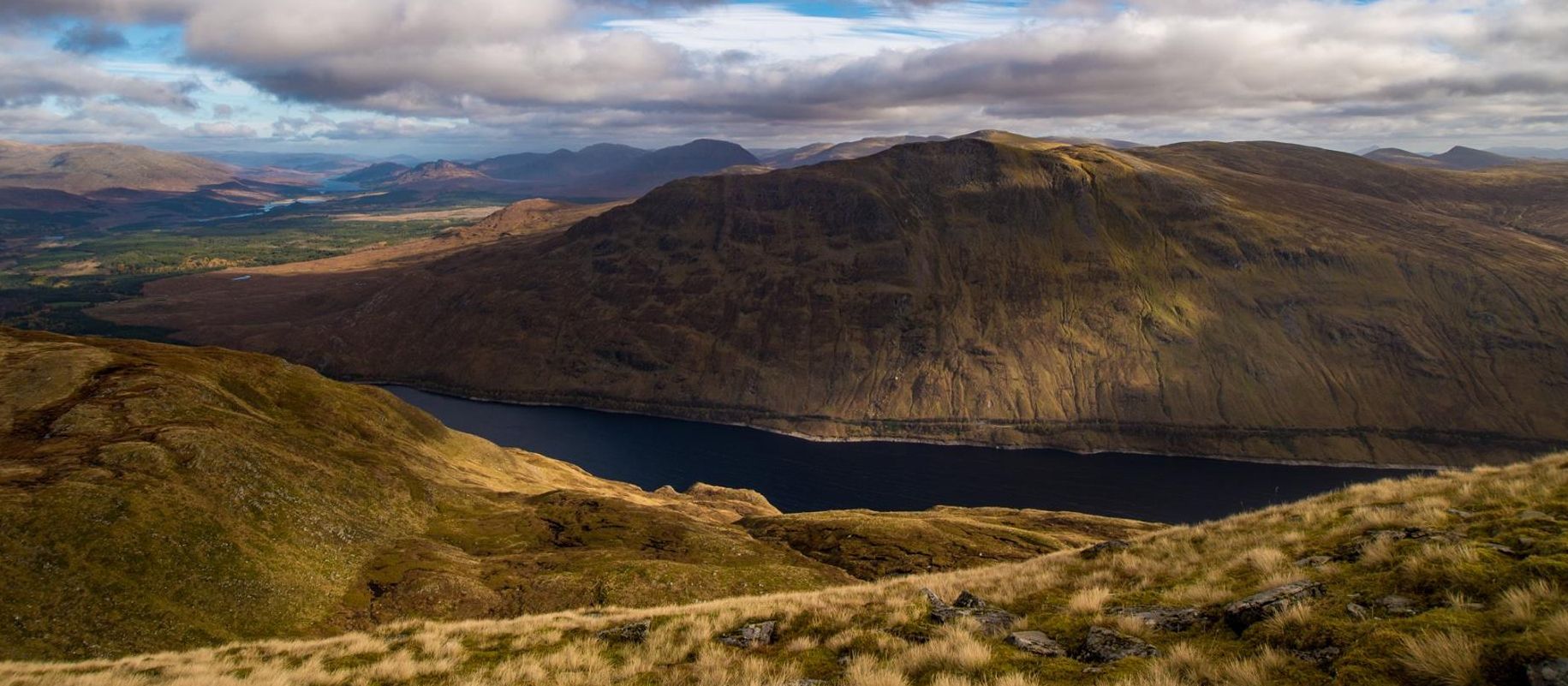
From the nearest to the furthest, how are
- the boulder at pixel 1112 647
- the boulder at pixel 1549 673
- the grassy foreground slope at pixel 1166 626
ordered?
1. the boulder at pixel 1549 673
2. the grassy foreground slope at pixel 1166 626
3. the boulder at pixel 1112 647

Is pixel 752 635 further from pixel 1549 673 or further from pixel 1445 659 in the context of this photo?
pixel 1549 673

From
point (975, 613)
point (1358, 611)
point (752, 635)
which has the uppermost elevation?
point (1358, 611)

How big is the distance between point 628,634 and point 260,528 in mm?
52741

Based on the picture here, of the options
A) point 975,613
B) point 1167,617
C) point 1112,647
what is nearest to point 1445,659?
point 1112,647

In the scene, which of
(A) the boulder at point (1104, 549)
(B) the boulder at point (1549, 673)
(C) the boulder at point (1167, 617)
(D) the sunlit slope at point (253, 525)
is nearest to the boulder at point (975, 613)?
(C) the boulder at point (1167, 617)

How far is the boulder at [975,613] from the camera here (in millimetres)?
17031

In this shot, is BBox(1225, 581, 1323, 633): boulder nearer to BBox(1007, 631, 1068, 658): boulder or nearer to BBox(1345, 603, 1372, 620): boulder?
BBox(1345, 603, 1372, 620): boulder

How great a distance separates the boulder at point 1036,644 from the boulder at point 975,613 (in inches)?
24.6

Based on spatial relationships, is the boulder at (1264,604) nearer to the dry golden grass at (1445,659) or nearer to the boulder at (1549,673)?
the dry golden grass at (1445,659)

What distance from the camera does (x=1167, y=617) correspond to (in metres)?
15.5

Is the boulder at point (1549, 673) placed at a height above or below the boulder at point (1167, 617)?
above

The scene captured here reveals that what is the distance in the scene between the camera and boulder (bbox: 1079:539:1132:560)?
26.8 m

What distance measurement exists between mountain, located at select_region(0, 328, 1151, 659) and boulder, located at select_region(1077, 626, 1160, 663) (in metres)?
49.0

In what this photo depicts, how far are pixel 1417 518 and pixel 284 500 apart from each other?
75.9m
